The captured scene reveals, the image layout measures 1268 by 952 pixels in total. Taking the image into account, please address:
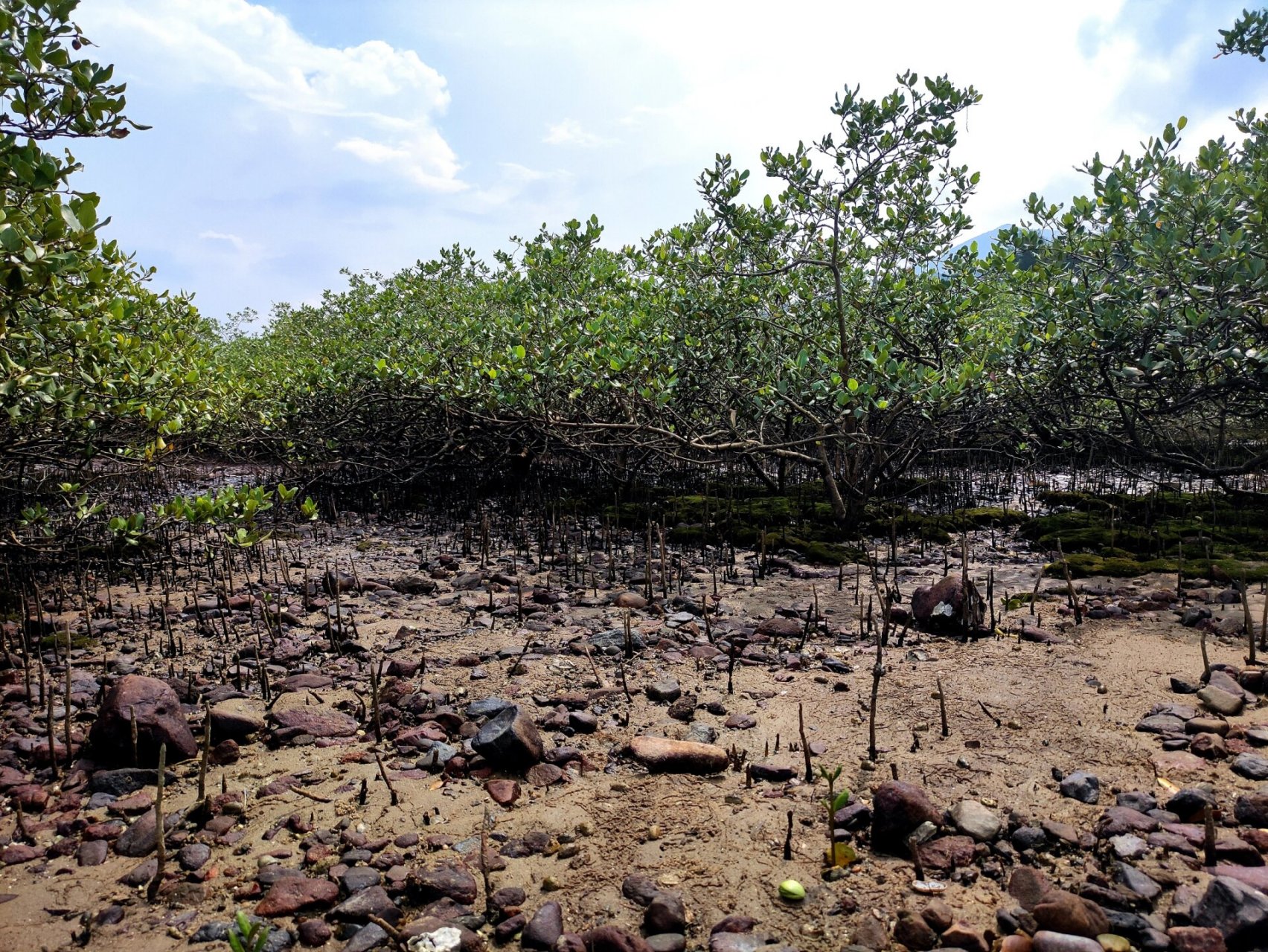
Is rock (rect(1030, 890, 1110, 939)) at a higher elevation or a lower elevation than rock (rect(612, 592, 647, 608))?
lower

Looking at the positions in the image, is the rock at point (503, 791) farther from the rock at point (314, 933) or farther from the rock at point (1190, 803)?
the rock at point (1190, 803)

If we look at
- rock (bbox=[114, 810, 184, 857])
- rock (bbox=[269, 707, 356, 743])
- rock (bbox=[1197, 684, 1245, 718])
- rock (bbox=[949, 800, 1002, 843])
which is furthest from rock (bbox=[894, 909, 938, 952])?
rock (bbox=[269, 707, 356, 743])

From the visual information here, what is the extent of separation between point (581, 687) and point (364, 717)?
3.71ft

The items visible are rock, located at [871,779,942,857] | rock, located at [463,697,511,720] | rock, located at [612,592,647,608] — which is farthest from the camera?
rock, located at [612,592,647,608]

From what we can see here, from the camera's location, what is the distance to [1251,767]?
9.42ft

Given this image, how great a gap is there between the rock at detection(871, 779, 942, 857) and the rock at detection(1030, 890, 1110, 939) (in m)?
0.48

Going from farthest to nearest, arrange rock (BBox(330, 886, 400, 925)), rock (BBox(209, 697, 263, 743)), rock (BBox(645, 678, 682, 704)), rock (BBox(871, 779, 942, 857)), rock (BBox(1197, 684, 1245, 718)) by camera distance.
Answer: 1. rock (BBox(645, 678, 682, 704))
2. rock (BBox(209, 697, 263, 743))
3. rock (BBox(1197, 684, 1245, 718))
4. rock (BBox(871, 779, 942, 857))
5. rock (BBox(330, 886, 400, 925))

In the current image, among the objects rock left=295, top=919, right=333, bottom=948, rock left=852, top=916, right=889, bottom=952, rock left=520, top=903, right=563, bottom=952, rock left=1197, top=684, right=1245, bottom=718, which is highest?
rock left=1197, top=684, right=1245, bottom=718

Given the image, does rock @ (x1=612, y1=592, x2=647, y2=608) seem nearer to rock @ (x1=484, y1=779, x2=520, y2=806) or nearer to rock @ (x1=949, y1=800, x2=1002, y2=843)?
rock @ (x1=484, y1=779, x2=520, y2=806)

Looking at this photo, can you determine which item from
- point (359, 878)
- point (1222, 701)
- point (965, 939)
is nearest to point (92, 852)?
point (359, 878)

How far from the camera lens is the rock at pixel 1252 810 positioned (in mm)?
2518

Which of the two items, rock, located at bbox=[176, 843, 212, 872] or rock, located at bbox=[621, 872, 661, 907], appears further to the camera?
rock, located at bbox=[176, 843, 212, 872]

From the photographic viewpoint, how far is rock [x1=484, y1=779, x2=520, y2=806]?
9.86 ft

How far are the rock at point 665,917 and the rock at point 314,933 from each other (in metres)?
0.96
